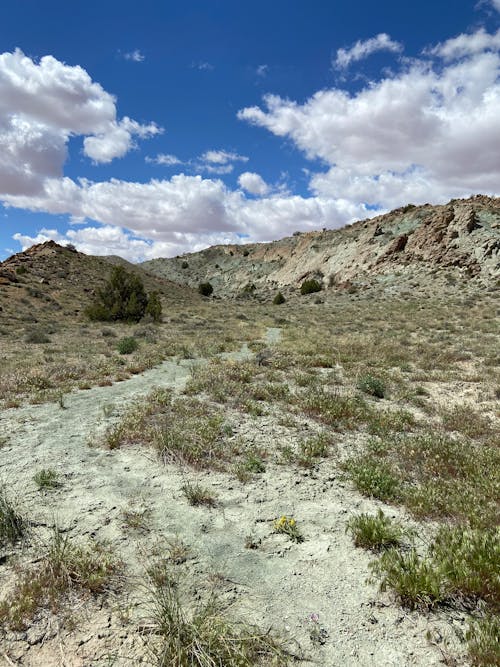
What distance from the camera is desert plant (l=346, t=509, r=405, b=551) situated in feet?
15.1

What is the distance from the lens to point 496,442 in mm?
7711

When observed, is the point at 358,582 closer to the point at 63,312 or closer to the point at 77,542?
the point at 77,542

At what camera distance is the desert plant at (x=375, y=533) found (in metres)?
4.60

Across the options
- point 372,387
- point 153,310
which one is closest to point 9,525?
point 372,387

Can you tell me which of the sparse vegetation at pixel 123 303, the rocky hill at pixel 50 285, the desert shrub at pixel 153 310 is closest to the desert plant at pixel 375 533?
the desert shrub at pixel 153 310

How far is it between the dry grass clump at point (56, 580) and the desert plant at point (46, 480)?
1.70m

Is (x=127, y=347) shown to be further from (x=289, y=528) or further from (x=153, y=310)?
(x=153, y=310)

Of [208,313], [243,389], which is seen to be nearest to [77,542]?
[243,389]

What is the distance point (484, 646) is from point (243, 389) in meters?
8.36

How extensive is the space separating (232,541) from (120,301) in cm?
3182

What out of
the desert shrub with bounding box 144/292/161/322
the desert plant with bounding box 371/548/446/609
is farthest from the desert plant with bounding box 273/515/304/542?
the desert shrub with bounding box 144/292/161/322

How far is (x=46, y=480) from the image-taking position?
5980 mm

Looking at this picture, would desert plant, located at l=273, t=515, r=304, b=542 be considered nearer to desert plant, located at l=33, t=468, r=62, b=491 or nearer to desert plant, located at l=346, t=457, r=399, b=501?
desert plant, located at l=346, t=457, r=399, b=501

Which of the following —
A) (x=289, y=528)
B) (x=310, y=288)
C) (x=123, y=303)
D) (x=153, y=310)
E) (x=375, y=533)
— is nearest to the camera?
(x=375, y=533)
